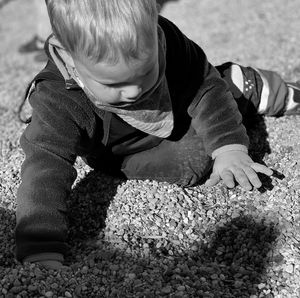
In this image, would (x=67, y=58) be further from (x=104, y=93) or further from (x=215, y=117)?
(x=215, y=117)

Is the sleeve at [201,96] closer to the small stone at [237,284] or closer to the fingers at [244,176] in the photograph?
the fingers at [244,176]

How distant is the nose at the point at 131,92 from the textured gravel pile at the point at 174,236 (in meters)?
0.46

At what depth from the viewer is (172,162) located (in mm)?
2443

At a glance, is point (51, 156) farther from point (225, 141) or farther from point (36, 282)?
point (225, 141)

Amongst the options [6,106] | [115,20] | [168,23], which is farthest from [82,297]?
[6,106]

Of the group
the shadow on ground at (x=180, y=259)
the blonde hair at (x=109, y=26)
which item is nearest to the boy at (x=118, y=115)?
the blonde hair at (x=109, y=26)

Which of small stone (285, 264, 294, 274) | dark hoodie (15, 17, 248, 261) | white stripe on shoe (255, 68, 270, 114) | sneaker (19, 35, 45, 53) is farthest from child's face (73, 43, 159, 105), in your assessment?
sneaker (19, 35, 45, 53)

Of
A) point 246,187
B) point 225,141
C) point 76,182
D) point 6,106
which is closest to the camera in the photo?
point 246,187

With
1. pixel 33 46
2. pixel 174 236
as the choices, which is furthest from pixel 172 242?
pixel 33 46

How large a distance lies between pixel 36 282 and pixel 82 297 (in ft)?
0.47

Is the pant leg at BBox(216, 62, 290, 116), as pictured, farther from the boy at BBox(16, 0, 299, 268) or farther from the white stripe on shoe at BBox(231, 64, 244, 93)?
the boy at BBox(16, 0, 299, 268)

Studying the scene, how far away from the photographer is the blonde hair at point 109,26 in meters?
1.82

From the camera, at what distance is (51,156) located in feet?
7.18

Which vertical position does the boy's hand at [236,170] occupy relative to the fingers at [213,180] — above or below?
above
